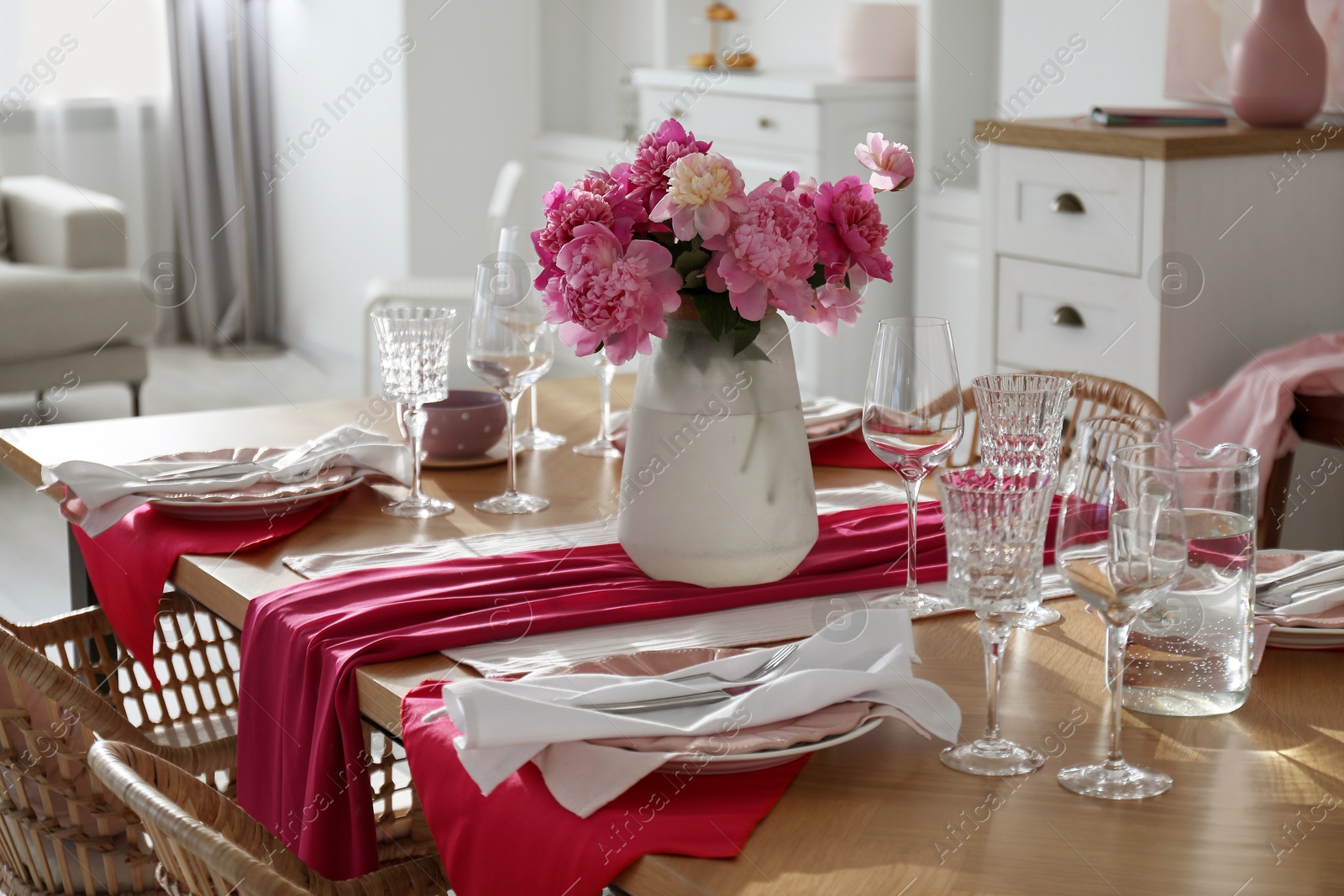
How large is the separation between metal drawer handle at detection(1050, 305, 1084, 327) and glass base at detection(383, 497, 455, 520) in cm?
148

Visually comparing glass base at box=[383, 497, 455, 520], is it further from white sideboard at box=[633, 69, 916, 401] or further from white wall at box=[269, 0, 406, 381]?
white wall at box=[269, 0, 406, 381]

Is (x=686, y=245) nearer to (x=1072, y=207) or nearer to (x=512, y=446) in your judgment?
(x=512, y=446)

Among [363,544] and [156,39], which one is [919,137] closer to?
[363,544]

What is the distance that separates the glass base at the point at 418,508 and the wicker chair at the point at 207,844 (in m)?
0.42

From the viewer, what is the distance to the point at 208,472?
153cm

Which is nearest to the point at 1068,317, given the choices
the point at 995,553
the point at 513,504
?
the point at 513,504

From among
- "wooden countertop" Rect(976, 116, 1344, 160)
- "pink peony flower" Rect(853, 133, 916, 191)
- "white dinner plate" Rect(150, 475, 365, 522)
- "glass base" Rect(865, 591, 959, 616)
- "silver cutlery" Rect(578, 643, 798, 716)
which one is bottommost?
"glass base" Rect(865, 591, 959, 616)

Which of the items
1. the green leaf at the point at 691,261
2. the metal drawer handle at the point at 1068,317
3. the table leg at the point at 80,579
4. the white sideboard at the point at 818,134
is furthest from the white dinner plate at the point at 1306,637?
the white sideboard at the point at 818,134

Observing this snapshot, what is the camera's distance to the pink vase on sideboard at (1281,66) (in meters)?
2.54

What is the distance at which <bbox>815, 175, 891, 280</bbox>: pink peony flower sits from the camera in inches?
47.2

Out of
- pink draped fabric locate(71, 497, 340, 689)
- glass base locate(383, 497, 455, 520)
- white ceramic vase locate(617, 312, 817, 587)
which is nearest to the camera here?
white ceramic vase locate(617, 312, 817, 587)

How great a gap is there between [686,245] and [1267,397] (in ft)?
4.83

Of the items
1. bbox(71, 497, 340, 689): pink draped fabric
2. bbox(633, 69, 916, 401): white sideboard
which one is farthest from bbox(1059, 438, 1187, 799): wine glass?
bbox(633, 69, 916, 401): white sideboard

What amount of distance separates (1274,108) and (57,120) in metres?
4.68
